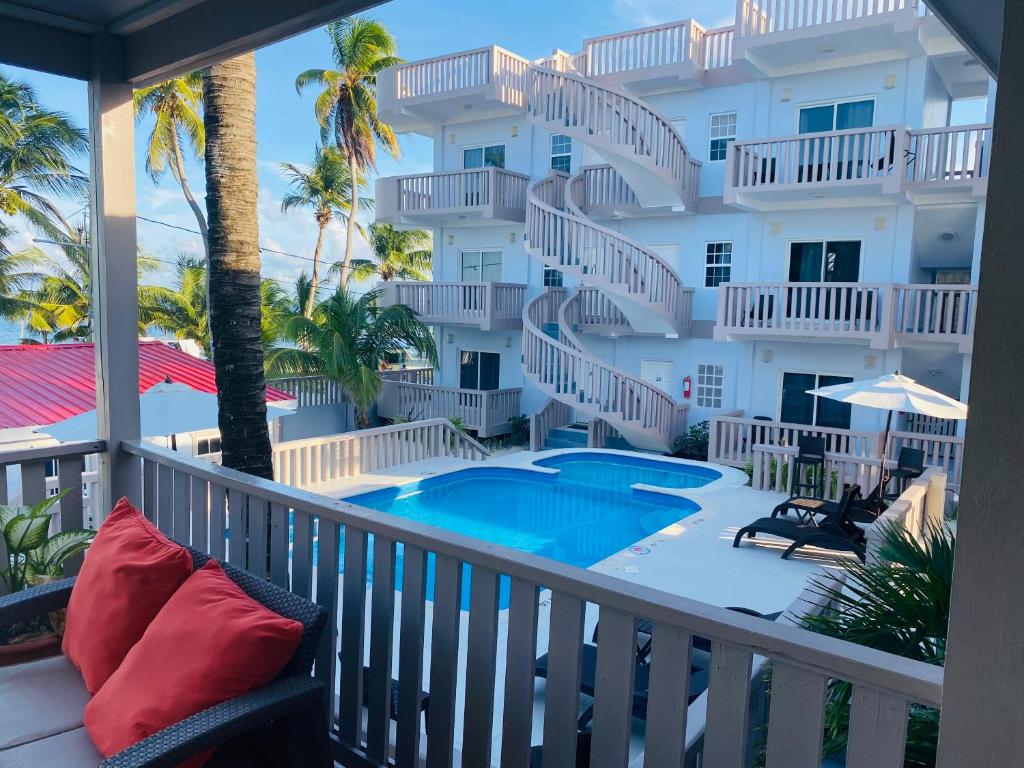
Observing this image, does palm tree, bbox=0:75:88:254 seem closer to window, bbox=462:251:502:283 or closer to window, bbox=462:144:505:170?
window, bbox=462:144:505:170

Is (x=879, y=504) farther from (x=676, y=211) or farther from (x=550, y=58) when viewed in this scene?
(x=550, y=58)

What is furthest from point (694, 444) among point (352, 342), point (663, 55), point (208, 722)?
point (208, 722)

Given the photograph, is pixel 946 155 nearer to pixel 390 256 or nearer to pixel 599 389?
pixel 599 389

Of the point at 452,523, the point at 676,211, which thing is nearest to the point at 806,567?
the point at 452,523

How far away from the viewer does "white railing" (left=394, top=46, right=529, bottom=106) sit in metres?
14.6

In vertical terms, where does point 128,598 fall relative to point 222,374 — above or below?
below

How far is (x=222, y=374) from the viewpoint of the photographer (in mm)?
4641

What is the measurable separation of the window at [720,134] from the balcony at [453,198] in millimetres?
3738

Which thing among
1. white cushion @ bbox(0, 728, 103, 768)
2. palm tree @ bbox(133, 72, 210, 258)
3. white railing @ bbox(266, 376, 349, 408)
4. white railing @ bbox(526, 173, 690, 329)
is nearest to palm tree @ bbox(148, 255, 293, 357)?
palm tree @ bbox(133, 72, 210, 258)

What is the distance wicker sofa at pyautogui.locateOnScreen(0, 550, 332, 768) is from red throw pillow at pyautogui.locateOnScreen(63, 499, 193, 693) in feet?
0.39

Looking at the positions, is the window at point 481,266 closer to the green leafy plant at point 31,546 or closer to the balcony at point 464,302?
the balcony at point 464,302

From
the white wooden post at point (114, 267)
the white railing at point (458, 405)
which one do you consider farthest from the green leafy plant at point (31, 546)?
the white railing at point (458, 405)

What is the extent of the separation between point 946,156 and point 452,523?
854cm

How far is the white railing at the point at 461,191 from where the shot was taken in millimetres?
14648
